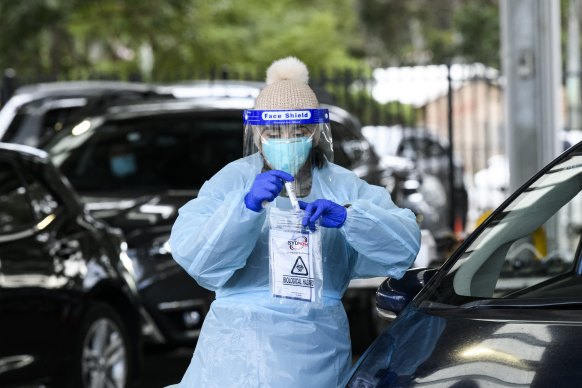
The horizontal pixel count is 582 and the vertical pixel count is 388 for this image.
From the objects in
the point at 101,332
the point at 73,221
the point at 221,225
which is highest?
the point at 221,225

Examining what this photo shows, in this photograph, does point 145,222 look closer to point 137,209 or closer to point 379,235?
point 137,209

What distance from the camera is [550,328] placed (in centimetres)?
362

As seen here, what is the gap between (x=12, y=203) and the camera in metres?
7.45

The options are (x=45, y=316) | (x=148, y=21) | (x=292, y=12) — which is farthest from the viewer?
(x=292, y=12)

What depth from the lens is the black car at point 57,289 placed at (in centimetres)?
689

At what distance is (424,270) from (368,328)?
497 centimetres

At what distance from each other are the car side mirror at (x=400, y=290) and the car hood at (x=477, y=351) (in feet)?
1.08

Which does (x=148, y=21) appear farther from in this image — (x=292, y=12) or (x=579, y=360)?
(x=579, y=360)

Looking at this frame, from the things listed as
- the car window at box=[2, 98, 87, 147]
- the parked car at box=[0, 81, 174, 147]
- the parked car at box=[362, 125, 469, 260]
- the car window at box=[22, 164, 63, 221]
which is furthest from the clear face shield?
the parked car at box=[362, 125, 469, 260]

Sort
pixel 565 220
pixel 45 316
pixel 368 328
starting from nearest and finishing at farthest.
→ pixel 45 316 < pixel 368 328 < pixel 565 220

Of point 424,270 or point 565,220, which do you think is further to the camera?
point 565,220

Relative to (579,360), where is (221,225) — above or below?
above

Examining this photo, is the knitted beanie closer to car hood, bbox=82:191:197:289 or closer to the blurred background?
the blurred background

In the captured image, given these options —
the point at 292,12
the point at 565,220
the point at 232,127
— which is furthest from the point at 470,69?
the point at 292,12
